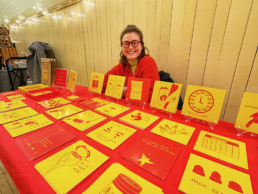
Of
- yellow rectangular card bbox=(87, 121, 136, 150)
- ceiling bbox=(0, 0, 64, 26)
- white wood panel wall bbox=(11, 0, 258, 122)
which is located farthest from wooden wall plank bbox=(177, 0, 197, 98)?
ceiling bbox=(0, 0, 64, 26)

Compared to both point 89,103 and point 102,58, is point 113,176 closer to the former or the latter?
point 89,103

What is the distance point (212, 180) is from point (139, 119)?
48 centimetres

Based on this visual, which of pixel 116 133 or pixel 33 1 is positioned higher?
pixel 33 1


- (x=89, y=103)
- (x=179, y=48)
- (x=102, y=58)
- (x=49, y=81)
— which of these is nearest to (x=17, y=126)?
(x=89, y=103)

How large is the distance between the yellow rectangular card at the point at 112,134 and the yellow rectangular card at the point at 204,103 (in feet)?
1.32

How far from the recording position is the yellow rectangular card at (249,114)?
63 centimetres

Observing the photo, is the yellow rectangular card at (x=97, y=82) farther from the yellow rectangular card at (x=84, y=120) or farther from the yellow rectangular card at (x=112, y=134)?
the yellow rectangular card at (x=112, y=134)

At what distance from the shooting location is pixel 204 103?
756 mm

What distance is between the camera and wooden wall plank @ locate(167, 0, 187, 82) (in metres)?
1.36

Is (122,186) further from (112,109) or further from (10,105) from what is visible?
(10,105)

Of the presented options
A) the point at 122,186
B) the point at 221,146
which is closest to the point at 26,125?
the point at 122,186

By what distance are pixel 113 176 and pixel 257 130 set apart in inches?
29.2

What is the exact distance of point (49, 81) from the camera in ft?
5.47

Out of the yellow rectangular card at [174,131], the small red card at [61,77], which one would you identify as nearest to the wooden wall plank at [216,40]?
the yellow rectangular card at [174,131]
